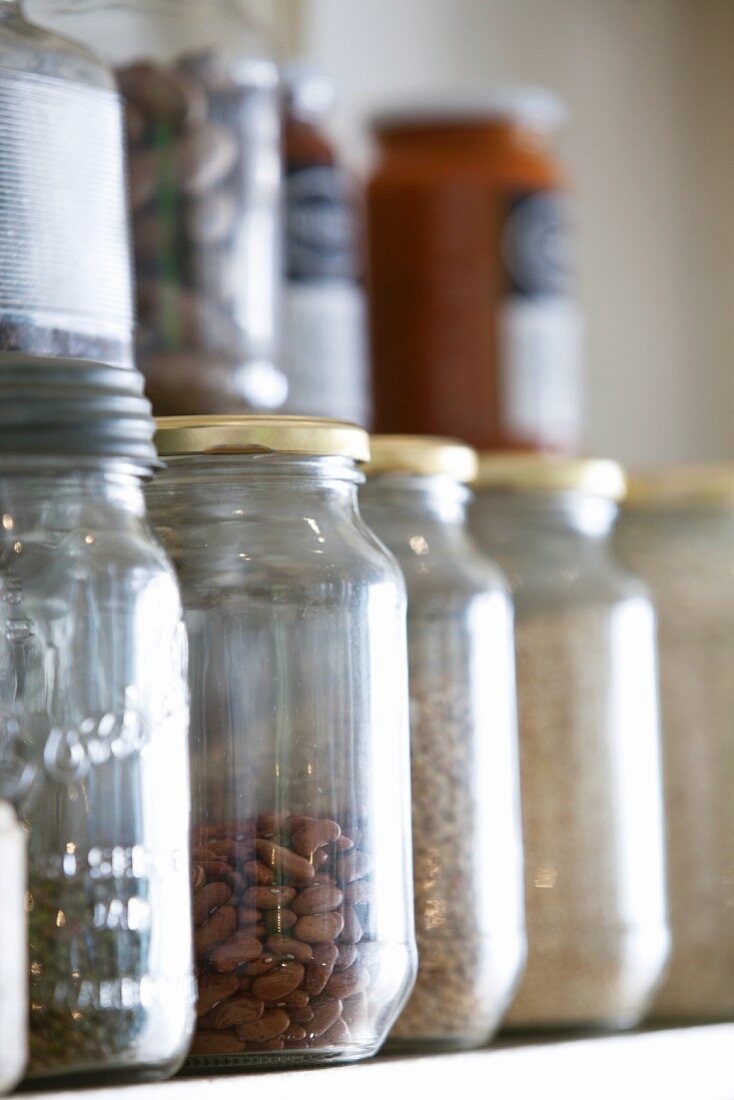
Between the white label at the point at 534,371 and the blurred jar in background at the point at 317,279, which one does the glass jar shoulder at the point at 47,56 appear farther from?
the white label at the point at 534,371

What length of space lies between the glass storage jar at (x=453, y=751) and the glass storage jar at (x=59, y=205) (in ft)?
0.47

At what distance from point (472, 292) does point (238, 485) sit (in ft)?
1.27

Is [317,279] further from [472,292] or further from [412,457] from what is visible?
[412,457]

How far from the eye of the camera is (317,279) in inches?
38.0

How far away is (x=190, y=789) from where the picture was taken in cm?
63

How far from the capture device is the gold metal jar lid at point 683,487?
935 millimetres

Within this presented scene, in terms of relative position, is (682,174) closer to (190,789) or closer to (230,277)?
(230,277)

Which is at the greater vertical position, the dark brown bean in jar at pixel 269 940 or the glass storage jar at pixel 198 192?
the glass storage jar at pixel 198 192

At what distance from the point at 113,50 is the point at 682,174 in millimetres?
746

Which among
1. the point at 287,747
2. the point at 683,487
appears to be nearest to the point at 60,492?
the point at 287,747

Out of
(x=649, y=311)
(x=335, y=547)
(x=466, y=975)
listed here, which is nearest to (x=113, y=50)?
(x=335, y=547)

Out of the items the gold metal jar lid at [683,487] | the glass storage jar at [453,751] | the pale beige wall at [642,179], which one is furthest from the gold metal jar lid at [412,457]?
the pale beige wall at [642,179]

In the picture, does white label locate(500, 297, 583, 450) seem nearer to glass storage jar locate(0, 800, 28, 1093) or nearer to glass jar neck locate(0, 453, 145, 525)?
glass jar neck locate(0, 453, 145, 525)

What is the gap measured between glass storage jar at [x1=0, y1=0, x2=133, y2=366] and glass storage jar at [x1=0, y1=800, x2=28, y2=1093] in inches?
8.1
